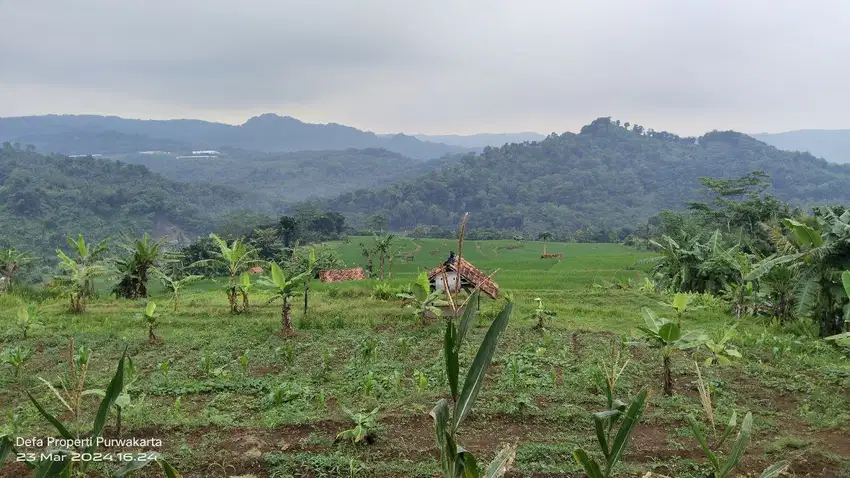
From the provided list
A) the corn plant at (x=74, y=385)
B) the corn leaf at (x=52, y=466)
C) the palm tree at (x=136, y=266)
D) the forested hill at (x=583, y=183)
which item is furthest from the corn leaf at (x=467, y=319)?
the forested hill at (x=583, y=183)

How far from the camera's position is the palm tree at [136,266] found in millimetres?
13867

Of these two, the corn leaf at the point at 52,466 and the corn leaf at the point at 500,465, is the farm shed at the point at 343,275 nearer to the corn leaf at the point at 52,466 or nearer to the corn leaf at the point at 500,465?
the corn leaf at the point at 52,466

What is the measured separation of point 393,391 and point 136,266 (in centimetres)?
1068

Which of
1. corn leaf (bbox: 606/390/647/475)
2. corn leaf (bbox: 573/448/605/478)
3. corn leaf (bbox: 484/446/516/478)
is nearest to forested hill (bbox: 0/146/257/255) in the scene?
corn leaf (bbox: 484/446/516/478)

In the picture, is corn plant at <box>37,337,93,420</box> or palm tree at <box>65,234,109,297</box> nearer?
corn plant at <box>37,337,93,420</box>

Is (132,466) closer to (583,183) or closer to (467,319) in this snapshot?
(467,319)

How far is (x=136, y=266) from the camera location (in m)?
14.1

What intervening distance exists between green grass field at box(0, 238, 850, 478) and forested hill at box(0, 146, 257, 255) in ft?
187

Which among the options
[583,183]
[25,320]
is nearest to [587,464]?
[25,320]

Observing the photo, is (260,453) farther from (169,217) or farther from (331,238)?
(169,217)

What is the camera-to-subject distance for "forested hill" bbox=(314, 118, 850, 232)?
10562 centimetres

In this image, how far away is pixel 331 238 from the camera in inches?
2447

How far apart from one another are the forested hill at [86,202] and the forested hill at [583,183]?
105ft

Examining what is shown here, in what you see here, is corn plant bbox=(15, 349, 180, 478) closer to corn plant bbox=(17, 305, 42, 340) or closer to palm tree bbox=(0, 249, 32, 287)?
corn plant bbox=(17, 305, 42, 340)
